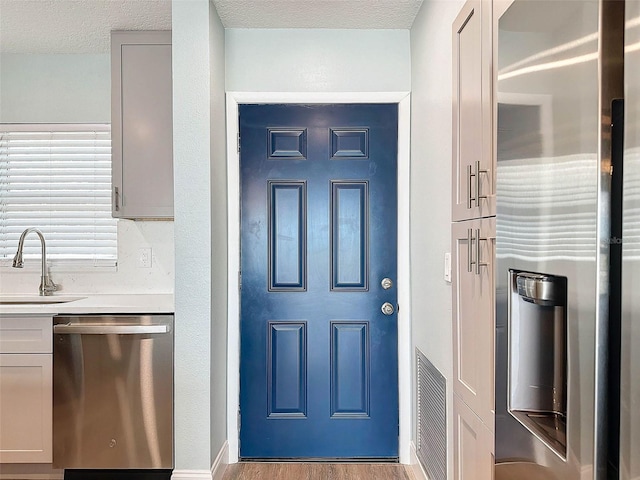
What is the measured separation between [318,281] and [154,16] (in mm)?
1664

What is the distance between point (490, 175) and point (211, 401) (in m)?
1.70

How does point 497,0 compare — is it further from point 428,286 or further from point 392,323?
point 392,323

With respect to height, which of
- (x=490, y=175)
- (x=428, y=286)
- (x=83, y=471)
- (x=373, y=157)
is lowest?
(x=83, y=471)

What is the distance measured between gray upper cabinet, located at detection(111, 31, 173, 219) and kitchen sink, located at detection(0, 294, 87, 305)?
744 mm

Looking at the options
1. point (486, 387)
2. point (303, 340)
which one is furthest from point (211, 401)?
point (486, 387)

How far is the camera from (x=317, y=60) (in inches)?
109

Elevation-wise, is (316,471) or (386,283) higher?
(386,283)

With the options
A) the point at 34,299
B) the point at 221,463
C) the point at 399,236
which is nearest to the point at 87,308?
the point at 34,299

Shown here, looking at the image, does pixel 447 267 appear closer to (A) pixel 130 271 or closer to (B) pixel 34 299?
(A) pixel 130 271

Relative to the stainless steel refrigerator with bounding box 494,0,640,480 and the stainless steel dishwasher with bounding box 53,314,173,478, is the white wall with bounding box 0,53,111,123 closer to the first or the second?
the stainless steel dishwasher with bounding box 53,314,173,478

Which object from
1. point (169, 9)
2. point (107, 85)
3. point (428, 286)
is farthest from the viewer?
point (107, 85)

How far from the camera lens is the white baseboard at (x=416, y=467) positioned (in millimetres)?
2401

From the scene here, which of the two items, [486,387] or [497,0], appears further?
[486,387]

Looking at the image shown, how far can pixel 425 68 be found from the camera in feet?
7.81
